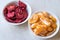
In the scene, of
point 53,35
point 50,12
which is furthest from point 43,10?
point 53,35

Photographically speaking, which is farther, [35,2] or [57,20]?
[35,2]

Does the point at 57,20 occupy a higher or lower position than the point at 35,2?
lower

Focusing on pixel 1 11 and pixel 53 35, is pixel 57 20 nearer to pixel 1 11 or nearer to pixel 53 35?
pixel 53 35

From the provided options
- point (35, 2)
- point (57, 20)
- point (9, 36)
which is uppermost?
point (35, 2)

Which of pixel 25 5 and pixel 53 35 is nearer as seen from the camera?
pixel 53 35

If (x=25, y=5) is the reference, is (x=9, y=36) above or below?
below

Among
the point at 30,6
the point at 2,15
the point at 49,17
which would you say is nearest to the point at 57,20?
the point at 49,17

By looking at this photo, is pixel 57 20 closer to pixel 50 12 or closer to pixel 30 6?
pixel 50 12
